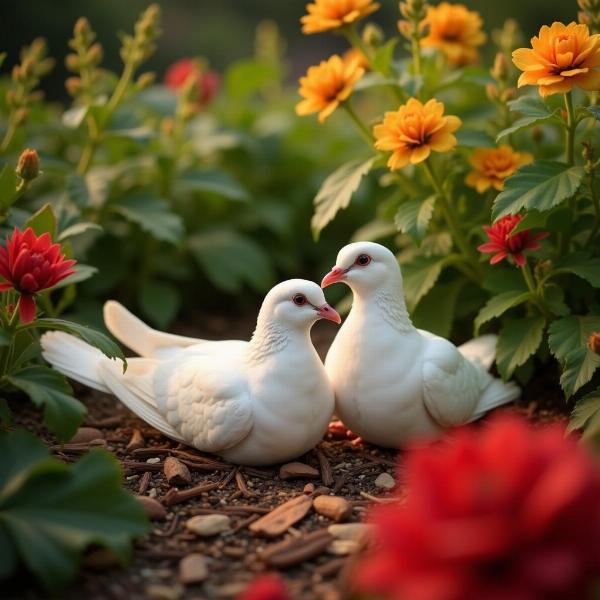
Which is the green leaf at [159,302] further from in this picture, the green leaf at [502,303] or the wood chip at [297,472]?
the green leaf at [502,303]

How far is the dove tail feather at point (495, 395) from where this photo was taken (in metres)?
2.93

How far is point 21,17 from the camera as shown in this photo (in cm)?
850

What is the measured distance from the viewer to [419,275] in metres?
3.14

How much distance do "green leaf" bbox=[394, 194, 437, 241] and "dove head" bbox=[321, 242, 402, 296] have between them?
19 centimetres

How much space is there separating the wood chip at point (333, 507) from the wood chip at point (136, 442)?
0.77 metres

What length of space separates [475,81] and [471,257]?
77 cm

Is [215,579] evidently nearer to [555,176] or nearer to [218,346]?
[218,346]

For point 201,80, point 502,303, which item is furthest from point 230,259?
point 502,303

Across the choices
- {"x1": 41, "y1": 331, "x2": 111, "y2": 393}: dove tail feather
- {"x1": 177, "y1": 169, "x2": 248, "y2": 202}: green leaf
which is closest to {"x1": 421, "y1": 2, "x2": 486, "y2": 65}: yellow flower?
{"x1": 177, "y1": 169, "x2": 248, "y2": 202}: green leaf

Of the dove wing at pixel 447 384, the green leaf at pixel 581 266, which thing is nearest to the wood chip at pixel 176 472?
the dove wing at pixel 447 384

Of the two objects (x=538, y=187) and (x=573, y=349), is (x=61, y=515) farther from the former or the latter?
(x=538, y=187)

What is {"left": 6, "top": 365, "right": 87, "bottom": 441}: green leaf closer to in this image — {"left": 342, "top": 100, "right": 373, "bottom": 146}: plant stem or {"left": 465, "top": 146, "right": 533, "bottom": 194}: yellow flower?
{"left": 342, "top": 100, "right": 373, "bottom": 146}: plant stem

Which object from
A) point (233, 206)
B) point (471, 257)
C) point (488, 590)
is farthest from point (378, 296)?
point (233, 206)

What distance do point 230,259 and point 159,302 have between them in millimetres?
460
